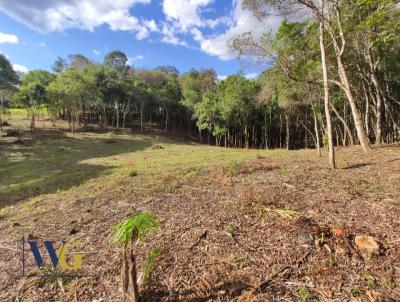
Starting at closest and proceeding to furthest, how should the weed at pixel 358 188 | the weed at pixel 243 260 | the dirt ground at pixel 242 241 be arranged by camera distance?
the dirt ground at pixel 242 241 < the weed at pixel 243 260 < the weed at pixel 358 188

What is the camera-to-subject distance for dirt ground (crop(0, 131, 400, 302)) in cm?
346

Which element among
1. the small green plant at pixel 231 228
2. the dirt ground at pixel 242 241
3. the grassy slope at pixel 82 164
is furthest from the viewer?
the grassy slope at pixel 82 164

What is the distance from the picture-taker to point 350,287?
3.31 m

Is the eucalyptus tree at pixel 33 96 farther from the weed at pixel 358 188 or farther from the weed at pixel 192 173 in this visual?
the weed at pixel 358 188

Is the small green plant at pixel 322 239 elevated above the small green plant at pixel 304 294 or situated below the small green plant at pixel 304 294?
above

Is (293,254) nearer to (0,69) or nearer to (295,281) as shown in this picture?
(295,281)

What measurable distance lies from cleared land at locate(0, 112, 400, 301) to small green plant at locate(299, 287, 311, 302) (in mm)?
22

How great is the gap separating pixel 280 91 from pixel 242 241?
12.4 m

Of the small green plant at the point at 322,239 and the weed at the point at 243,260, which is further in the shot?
the small green plant at the point at 322,239

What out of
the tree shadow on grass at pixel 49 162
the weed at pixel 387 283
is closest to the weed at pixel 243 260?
the weed at pixel 387 283

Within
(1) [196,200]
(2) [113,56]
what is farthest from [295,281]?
(2) [113,56]

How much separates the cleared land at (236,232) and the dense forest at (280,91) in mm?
2559

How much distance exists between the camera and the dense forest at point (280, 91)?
36.9 ft

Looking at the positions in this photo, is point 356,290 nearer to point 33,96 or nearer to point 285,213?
point 285,213
